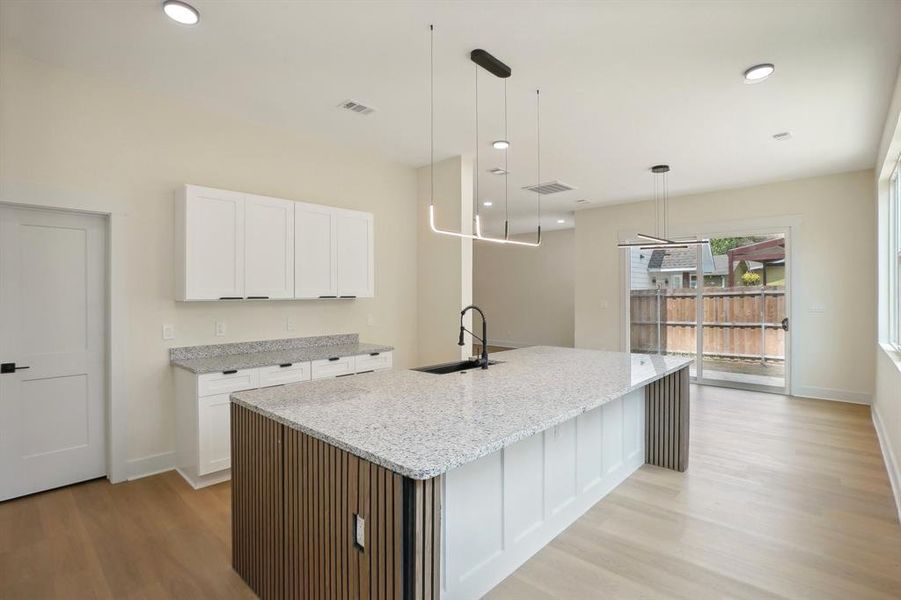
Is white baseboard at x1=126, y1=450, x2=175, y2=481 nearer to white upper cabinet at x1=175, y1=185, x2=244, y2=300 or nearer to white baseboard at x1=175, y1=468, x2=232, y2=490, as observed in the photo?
white baseboard at x1=175, y1=468, x2=232, y2=490

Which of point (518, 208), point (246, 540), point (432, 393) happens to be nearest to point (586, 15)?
point (432, 393)

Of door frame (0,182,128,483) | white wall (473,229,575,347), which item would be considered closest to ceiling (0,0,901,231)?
door frame (0,182,128,483)

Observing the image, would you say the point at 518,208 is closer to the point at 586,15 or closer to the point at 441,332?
the point at 441,332

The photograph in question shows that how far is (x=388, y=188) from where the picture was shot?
5156mm

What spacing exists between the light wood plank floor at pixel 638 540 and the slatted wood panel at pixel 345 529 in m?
0.53

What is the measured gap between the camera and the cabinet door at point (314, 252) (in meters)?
4.07

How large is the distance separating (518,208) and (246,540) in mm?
6618

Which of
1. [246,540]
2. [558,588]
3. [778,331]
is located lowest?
[558,588]

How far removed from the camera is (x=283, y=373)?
362 cm

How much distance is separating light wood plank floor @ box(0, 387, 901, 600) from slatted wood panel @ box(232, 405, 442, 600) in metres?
0.53

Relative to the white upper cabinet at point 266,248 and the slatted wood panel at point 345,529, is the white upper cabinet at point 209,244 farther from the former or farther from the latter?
the slatted wood panel at point 345,529

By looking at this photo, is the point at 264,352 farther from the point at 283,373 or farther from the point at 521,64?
the point at 521,64

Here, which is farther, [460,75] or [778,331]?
[778,331]

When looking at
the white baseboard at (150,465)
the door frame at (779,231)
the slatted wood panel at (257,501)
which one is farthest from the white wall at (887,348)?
the white baseboard at (150,465)
